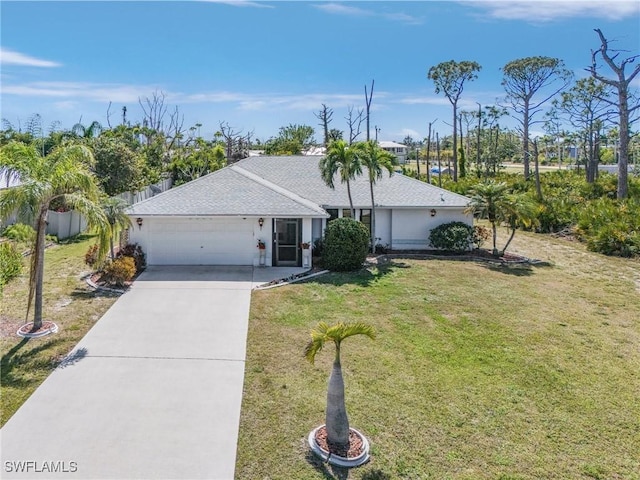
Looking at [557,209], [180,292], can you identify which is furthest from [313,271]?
[557,209]

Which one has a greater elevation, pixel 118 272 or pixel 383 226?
pixel 383 226

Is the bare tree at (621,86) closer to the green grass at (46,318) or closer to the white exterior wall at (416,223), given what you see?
the white exterior wall at (416,223)

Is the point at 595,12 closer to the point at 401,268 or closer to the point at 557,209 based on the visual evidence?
the point at 557,209

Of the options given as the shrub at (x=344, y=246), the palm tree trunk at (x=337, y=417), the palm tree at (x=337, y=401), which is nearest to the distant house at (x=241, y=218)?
the shrub at (x=344, y=246)

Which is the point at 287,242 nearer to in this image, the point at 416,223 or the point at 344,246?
the point at 344,246

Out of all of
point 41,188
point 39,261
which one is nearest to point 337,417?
point 41,188

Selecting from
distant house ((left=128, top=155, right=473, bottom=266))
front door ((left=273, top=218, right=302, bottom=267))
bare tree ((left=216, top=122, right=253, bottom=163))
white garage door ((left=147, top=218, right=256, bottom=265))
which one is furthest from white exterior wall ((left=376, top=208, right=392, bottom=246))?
bare tree ((left=216, top=122, right=253, bottom=163))
